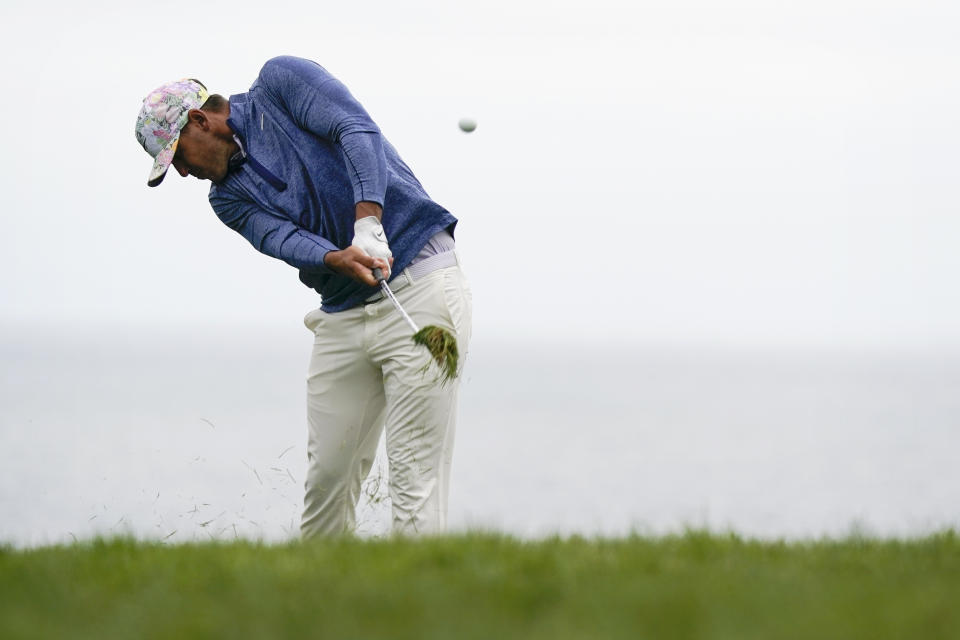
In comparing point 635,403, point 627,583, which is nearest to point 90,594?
point 627,583

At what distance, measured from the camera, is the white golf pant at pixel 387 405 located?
16.7 ft

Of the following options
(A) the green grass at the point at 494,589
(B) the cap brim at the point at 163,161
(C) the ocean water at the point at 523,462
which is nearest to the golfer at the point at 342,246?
(B) the cap brim at the point at 163,161

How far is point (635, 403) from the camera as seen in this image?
81938mm

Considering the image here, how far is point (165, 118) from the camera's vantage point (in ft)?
17.3

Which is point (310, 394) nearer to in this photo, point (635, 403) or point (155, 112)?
point (155, 112)

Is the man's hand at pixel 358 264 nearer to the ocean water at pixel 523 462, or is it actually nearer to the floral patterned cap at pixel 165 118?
the floral patterned cap at pixel 165 118

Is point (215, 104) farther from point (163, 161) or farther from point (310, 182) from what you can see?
point (310, 182)

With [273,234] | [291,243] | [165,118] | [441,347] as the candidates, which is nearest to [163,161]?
[165,118]

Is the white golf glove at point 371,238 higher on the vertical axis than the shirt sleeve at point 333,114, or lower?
lower

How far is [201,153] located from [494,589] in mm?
2779

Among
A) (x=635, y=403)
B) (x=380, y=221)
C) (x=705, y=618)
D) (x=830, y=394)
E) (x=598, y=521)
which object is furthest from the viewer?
(x=830, y=394)

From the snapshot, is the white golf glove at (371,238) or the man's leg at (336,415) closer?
the white golf glove at (371,238)

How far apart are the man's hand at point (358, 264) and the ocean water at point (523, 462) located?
972mm

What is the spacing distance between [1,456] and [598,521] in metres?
32.1
